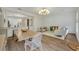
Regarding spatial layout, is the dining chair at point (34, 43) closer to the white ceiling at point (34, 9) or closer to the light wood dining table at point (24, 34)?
the light wood dining table at point (24, 34)

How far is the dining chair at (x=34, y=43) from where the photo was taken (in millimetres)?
1879

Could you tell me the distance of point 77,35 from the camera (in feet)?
6.10

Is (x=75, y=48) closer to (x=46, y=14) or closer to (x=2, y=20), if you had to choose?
(x=46, y=14)

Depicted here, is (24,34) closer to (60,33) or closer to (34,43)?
(34,43)

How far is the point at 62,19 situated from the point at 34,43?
0.55m

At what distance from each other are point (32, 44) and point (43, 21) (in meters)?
0.39

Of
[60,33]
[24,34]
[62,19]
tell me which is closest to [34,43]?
[24,34]

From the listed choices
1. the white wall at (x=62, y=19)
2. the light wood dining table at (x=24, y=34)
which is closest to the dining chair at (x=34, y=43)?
the light wood dining table at (x=24, y=34)

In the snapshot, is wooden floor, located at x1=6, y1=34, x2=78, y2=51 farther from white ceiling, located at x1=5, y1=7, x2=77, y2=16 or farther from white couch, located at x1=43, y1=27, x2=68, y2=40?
white ceiling, located at x1=5, y1=7, x2=77, y2=16

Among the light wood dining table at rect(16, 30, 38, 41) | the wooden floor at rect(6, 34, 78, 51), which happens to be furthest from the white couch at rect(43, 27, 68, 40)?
the light wood dining table at rect(16, 30, 38, 41)

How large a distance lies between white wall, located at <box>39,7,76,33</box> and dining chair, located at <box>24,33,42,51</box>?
22cm

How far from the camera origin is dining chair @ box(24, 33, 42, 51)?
1879 millimetres
